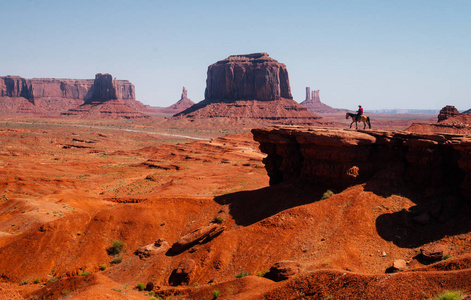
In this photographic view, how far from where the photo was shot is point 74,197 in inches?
1105

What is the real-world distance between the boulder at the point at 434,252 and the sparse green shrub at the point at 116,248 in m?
15.0

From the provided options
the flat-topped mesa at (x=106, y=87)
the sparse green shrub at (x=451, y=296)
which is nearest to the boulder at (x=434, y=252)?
the sparse green shrub at (x=451, y=296)

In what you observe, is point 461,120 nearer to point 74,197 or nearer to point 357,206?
point 357,206

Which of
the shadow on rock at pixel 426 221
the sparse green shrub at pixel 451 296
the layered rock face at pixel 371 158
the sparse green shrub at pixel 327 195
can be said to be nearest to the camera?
the sparse green shrub at pixel 451 296

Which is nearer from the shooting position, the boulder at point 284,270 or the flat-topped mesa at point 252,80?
the boulder at point 284,270

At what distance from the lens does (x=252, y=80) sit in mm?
150000

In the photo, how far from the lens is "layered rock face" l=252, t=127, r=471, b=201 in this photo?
60.6 feet

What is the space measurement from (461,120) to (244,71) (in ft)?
322

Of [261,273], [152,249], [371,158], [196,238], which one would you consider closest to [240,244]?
[196,238]

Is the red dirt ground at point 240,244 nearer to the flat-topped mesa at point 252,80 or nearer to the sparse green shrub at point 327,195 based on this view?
the sparse green shrub at point 327,195

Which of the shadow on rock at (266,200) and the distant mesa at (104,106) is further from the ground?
the distant mesa at (104,106)

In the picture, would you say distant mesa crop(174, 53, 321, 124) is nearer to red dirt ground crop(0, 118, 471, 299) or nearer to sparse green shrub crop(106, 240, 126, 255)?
red dirt ground crop(0, 118, 471, 299)

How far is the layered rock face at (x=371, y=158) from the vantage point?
60.6ft

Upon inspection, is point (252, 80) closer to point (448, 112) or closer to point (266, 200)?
point (448, 112)
